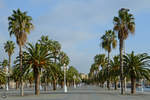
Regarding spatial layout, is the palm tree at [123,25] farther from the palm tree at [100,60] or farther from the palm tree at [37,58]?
the palm tree at [100,60]

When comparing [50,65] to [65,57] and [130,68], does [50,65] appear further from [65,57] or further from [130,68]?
[65,57]

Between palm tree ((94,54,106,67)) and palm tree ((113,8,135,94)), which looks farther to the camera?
palm tree ((94,54,106,67))

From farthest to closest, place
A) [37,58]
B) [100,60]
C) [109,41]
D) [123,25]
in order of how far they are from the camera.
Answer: [100,60] < [109,41] < [123,25] < [37,58]

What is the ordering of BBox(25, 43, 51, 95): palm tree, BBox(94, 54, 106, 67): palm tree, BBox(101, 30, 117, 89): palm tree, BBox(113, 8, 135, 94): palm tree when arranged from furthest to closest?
BBox(94, 54, 106, 67): palm tree < BBox(101, 30, 117, 89): palm tree < BBox(113, 8, 135, 94): palm tree < BBox(25, 43, 51, 95): palm tree

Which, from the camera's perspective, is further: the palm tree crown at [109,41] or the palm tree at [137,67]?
the palm tree crown at [109,41]

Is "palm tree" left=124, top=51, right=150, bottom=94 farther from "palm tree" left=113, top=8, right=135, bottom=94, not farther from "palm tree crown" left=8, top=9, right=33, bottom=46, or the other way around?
"palm tree crown" left=8, top=9, right=33, bottom=46

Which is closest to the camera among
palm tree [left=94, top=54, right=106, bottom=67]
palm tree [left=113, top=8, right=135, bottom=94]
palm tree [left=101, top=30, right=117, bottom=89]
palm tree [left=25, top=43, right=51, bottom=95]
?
palm tree [left=25, top=43, right=51, bottom=95]

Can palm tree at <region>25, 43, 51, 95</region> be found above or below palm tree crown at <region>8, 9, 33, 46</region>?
below

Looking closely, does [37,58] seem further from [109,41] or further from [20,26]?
[109,41]

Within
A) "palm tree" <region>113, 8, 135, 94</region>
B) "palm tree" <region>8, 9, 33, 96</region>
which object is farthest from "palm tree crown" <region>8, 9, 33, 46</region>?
"palm tree" <region>113, 8, 135, 94</region>

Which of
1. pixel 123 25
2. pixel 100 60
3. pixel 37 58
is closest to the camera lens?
pixel 37 58

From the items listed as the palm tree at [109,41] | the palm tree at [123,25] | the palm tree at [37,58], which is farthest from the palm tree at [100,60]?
the palm tree at [37,58]

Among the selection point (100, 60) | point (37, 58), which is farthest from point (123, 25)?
point (100, 60)

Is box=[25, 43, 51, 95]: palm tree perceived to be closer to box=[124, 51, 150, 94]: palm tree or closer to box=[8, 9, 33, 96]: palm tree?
box=[8, 9, 33, 96]: palm tree
